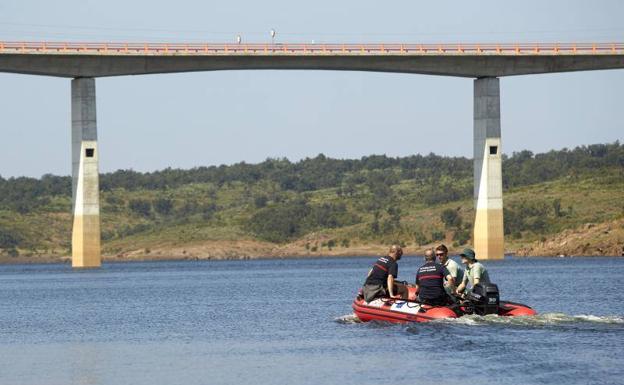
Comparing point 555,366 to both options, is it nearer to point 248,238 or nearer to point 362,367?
point 362,367

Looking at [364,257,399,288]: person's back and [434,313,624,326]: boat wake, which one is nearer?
[434,313,624,326]: boat wake

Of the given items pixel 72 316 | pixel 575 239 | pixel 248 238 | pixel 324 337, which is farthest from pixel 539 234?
pixel 324 337

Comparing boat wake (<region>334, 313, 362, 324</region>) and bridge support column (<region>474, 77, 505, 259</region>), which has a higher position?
bridge support column (<region>474, 77, 505, 259</region>)

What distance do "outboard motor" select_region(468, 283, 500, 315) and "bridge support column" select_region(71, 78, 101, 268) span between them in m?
60.6

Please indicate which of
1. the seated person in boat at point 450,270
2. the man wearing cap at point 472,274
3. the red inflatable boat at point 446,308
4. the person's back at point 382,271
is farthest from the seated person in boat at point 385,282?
the man wearing cap at point 472,274

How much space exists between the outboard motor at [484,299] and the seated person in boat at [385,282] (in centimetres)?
255

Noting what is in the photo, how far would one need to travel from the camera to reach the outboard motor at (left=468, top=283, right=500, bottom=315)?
1597 inches

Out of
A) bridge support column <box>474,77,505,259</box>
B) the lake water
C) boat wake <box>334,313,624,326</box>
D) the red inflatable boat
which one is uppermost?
bridge support column <box>474,77,505,259</box>

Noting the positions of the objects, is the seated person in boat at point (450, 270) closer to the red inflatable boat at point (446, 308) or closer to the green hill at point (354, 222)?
the red inflatable boat at point (446, 308)

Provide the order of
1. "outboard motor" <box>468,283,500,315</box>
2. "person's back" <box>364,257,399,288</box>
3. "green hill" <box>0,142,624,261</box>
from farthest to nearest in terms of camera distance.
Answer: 1. "green hill" <box>0,142,624,261</box>
2. "person's back" <box>364,257,399,288</box>
3. "outboard motor" <box>468,283,500,315</box>

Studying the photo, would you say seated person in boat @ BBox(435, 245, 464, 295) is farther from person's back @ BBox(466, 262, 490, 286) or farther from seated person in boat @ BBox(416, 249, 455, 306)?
person's back @ BBox(466, 262, 490, 286)

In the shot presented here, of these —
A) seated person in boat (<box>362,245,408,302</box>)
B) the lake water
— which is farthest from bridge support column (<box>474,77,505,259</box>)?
seated person in boat (<box>362,245,408,302</box>)

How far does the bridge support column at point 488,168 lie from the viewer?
10294 cm

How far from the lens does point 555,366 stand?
108 feet
